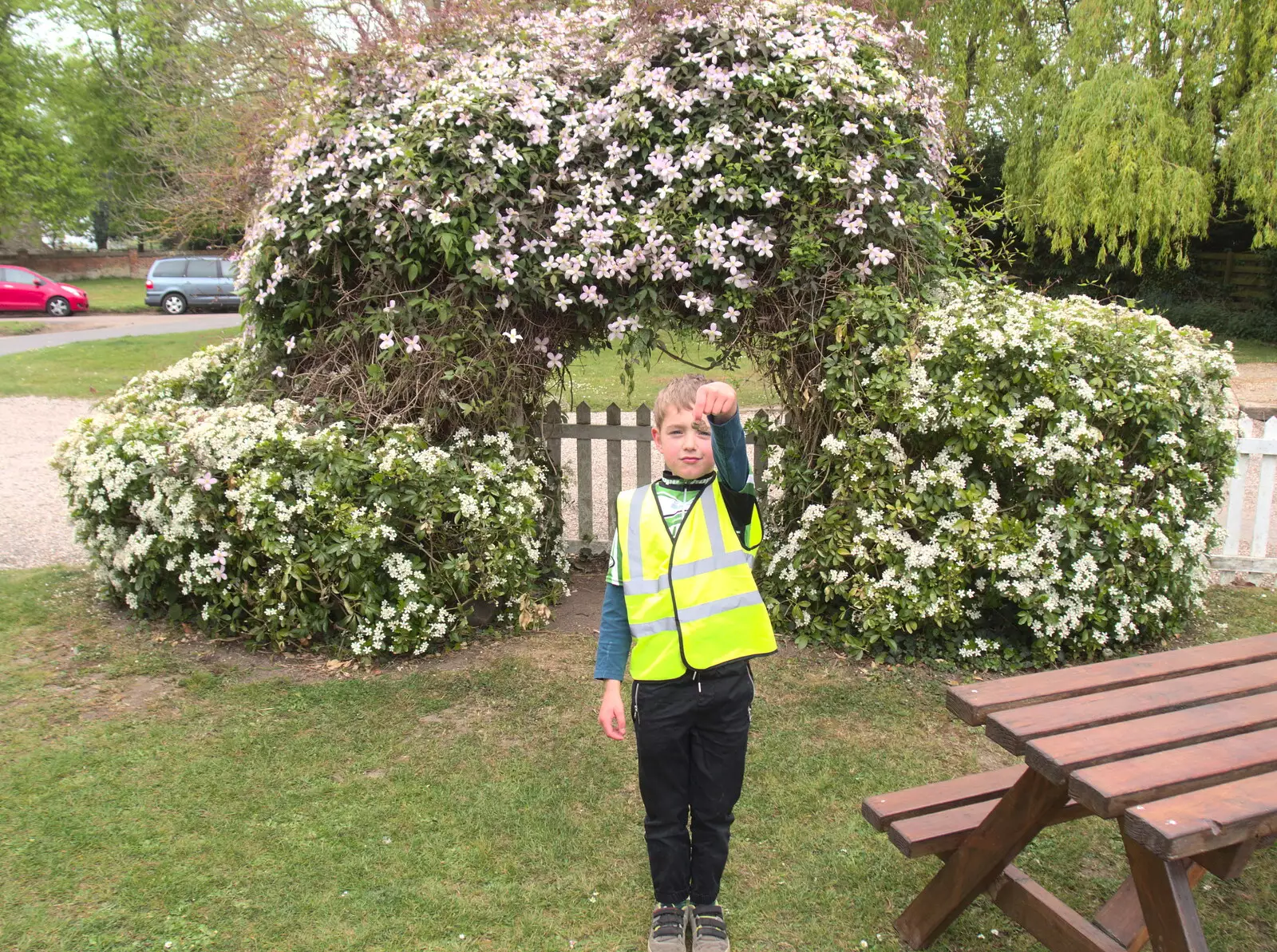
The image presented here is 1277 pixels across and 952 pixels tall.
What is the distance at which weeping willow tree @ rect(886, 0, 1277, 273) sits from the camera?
15227mm

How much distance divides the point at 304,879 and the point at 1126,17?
17.9 m

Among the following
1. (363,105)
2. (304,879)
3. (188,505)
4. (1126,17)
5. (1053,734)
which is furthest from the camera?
(1126,17)

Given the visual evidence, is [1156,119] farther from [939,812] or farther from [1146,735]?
[1146,735]

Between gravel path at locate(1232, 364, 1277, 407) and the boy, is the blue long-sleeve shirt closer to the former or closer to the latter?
the boy

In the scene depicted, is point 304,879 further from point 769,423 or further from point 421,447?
point 769,423

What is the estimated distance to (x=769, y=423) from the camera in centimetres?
521

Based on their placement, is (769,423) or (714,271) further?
(769,423)

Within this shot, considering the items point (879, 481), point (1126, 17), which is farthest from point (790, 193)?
point (1126, 17)

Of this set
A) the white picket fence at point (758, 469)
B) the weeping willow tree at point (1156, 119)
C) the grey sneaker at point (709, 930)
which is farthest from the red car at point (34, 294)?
the grey sneaker at point (709, 930)

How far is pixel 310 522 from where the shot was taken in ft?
14.7

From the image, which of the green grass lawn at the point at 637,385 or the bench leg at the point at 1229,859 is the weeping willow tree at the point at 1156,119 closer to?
the green grass lawn at the point at 637,385

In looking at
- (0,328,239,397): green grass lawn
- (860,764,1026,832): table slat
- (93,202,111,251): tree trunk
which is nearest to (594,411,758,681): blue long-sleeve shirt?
(860,764,1026,832): table slat

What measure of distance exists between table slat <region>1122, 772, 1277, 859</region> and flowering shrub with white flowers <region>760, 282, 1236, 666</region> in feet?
7.86

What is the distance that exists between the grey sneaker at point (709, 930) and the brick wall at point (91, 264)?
143 feet
